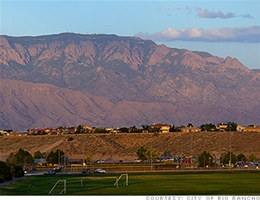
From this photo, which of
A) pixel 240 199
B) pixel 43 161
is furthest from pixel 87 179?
pixel 43 161

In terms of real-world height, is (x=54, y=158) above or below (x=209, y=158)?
below

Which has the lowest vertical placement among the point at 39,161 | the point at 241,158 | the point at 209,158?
the point at 39,161

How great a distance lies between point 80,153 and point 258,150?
45710 millimetres

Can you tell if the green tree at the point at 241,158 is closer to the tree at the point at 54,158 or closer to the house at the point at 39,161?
the tree at the point at 54,158

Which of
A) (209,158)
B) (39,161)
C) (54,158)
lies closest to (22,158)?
(54,158)

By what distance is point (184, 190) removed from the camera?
218 feet

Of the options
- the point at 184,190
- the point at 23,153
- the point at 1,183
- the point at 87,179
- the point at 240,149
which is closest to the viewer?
the point at 184,190

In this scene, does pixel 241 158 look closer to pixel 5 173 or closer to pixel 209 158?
pixel 209 158

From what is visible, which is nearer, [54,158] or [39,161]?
[54,158]

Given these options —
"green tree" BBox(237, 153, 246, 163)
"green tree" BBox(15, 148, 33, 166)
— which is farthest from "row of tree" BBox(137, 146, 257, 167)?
"green tree" BBox(15, 148, 33, 166)

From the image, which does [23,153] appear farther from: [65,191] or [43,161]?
[65,191]

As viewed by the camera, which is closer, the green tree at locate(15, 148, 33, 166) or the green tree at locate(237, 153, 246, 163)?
the green tree at locate(15, 148, 33, 166)

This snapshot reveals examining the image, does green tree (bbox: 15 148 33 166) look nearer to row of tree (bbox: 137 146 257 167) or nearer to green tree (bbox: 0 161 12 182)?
row of tree (bbox: 137 146 257 167)

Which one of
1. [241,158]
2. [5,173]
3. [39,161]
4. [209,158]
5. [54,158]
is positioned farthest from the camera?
[39,161]
